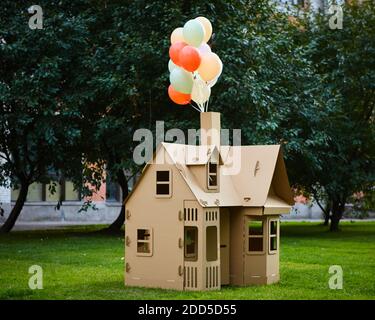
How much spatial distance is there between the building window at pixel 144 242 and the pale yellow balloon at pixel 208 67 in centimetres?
309

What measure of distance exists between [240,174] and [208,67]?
210 cm

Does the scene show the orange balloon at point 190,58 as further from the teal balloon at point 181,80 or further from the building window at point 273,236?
the building window at point 273,236

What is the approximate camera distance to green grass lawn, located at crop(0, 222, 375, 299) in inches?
540

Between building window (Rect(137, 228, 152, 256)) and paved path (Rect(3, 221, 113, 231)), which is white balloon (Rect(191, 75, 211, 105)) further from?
paved path (Rect(3, 221, 113, 231))

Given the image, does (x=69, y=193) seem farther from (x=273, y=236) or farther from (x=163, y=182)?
(x=163, y=182)

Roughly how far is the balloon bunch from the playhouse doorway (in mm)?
2148

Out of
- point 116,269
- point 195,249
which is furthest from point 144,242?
point 116,269

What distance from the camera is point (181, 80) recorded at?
14.8 metres

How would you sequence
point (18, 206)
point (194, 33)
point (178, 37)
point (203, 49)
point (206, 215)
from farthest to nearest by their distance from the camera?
1. point (18, 206)
2. point (178, 37)
3. point (203, 49)
4. point (194, 33)
5. point (206, 215)

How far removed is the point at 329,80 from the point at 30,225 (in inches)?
645

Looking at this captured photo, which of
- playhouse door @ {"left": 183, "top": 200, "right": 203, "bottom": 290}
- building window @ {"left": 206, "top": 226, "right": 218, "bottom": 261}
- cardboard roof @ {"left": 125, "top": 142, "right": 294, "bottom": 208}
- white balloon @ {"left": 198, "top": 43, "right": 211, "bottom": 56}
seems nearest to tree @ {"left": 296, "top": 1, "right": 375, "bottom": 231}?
cardboard roof @ {"left": 125, "top": 142, "right": 294, "bottom": 208}

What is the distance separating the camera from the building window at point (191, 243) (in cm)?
1366

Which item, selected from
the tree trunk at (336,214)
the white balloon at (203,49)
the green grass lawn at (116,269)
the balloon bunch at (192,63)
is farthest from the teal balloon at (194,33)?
the tree trunk at (336,214)

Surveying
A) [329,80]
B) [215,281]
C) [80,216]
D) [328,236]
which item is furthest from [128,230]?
[80,216]
